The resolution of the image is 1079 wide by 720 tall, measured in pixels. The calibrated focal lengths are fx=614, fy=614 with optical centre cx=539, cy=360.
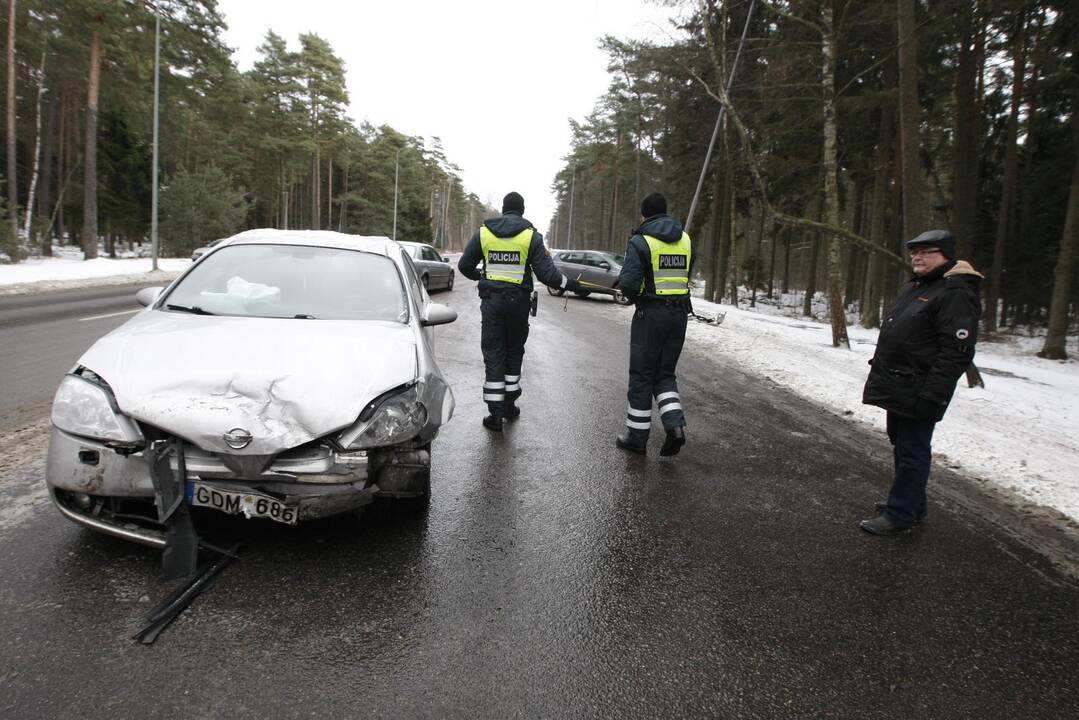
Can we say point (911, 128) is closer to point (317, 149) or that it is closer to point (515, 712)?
point (515, 712)

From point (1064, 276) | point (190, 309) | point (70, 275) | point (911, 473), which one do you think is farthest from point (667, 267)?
point (70, 275)

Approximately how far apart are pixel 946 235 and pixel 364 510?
13.2 ft

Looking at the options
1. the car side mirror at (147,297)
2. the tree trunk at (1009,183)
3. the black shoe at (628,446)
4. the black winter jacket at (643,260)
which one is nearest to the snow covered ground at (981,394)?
the tree trunk at (1009,183)

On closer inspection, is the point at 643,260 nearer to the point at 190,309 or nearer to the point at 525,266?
the point at 525,266

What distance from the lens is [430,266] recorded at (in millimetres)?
20109

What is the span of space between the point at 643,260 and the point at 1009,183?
64.8ft

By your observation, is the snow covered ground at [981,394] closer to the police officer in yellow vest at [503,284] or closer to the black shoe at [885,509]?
the black shoe at [885,509]

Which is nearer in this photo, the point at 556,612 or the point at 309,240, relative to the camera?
the point at 556,612

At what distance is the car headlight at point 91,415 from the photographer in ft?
8.94

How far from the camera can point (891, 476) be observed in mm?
5098

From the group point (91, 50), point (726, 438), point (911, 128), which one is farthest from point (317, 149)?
point (726, 438)

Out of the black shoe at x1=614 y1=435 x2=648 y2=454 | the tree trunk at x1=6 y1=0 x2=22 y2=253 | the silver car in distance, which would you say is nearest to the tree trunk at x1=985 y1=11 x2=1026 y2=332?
the black shoe at x1=614 y1=435 x2=648 y2=454

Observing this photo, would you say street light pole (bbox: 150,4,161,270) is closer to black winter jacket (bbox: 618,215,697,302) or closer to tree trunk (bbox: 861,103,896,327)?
black winter jacket (bbox: 618,215,697,302)

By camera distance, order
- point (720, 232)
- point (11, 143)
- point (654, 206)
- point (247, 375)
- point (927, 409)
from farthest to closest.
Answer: point (11, 143) → point (720, 232) → point (654, 206) → point (927, 409) → point (247, 375)
